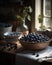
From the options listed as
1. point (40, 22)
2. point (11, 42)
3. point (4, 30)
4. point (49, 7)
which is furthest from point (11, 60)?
point (49, 7)

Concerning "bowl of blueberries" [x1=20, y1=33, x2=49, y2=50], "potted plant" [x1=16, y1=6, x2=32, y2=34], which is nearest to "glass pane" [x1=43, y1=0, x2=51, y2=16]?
"potted plant" [x1=16, y1=6, x2=32, y2=34]

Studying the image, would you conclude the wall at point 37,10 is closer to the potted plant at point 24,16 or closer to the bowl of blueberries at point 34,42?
the potted plant at point 24,16

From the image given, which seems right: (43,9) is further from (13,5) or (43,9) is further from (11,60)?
(11,60)

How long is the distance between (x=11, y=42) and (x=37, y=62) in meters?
0.69

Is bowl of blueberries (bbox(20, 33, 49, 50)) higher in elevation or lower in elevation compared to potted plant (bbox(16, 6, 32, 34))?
lower

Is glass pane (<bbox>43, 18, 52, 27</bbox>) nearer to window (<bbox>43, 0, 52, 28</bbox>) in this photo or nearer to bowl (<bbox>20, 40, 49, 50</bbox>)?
window (<bbox>43, 0, 52, 28</bbox>)

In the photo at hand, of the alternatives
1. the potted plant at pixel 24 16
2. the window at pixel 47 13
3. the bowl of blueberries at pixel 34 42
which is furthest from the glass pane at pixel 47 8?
the bowl of blueberries at pixel 34 42

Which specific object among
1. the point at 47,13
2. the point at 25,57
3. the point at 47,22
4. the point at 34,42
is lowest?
the point at 25,57

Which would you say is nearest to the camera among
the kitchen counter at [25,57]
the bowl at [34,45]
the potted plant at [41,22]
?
the kitchen counter at [25,57]

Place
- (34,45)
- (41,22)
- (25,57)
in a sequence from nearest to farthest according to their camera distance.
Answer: (25,57) → (34,45) → (41,22)

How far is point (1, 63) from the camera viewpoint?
2.43 meters

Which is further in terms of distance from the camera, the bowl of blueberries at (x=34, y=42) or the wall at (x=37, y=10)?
the wall at (x=37, y=10)

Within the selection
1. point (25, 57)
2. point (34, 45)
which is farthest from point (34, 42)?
point (25, 57)

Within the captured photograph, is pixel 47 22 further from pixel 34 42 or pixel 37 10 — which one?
pixel 34 42
